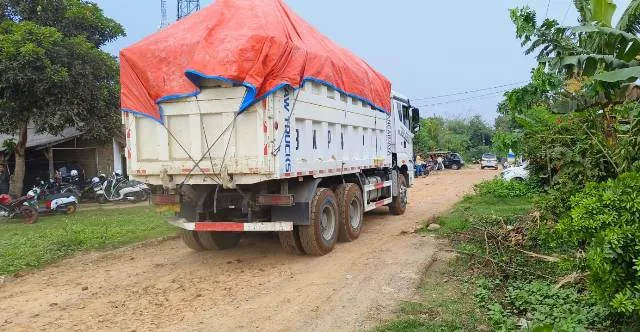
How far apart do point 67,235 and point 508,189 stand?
11047 millimetres

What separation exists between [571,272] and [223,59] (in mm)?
4597

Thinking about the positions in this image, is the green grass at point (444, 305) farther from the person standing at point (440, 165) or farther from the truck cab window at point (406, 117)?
the person standing at point (440, 165)

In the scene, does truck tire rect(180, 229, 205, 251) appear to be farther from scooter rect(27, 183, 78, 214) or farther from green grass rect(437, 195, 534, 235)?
scooter rect(27, 183, 78, 214)

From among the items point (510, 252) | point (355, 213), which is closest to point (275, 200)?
point (355, 213)

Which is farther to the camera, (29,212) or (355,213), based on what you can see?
(29,212)

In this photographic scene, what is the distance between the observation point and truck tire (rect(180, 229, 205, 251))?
26.7 ft

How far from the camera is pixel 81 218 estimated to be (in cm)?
1313

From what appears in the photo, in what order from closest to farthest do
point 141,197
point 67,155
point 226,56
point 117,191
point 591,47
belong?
point 591,47
point 226,56
point 117,191
point 141,197
point 67,155

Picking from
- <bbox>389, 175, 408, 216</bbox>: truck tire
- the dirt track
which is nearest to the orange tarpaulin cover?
the dirt track

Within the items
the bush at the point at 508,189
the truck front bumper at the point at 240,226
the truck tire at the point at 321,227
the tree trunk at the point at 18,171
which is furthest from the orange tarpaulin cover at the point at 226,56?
the tree trunk at the point at 18,171

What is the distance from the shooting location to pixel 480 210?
11.9 m

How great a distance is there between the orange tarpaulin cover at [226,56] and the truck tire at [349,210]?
1.99 metres

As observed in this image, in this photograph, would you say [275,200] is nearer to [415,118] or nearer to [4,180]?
[415,118]

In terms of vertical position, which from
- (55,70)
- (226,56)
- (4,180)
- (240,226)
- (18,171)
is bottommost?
(240,226)
